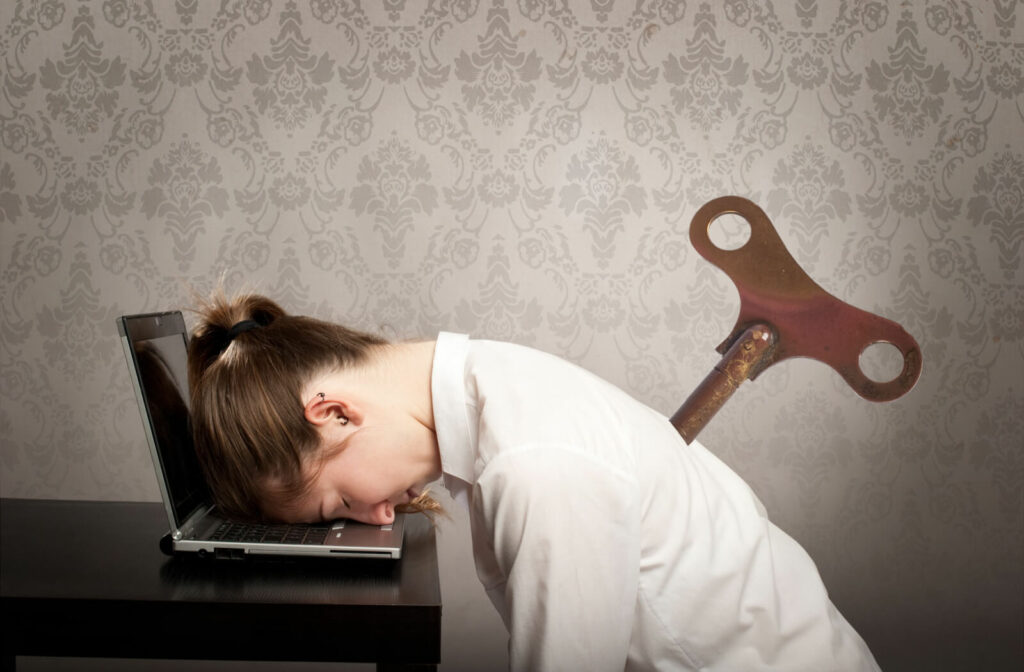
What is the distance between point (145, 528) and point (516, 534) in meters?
0.58

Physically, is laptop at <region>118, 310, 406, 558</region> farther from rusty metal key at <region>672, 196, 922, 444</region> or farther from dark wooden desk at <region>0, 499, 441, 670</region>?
rusty metal key at <region>672, 196, 922, 444</region>

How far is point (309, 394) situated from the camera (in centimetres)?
98

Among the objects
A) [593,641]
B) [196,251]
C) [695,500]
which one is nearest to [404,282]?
[196,251]

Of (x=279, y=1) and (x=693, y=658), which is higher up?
(x=279, y=1)

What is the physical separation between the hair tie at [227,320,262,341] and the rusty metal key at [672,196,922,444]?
22.5 inches

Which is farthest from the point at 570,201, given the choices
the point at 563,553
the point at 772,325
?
the point at 563,553

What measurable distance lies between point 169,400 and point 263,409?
0.16 meters

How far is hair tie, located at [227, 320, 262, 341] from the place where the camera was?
3.48 feet

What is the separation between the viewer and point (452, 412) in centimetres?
98

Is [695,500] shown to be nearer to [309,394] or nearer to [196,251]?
[309,394]

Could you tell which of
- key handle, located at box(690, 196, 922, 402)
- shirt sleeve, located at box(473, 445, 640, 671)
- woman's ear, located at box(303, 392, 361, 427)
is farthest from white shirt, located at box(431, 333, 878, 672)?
key handle, located at box(690, 196, 922, 402)

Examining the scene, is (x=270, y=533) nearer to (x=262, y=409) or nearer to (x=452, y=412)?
(x=262, y=409)

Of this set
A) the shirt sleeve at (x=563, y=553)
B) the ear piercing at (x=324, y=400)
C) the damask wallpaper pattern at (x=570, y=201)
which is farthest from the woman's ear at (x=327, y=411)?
the damask wallpaper pattern at (x=570, y=201)

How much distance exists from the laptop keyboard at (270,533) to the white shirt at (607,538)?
6.9 inches
